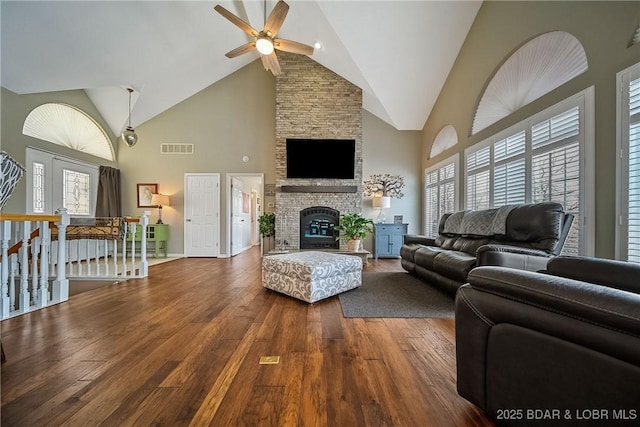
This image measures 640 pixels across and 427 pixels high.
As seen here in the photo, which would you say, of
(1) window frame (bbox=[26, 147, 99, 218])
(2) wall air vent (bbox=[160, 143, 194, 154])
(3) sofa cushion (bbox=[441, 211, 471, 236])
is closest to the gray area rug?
(3) sofa cushion (bbox=[441, 211, 471, 236])

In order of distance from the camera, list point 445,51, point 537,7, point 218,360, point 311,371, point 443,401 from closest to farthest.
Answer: point 443,401 → point 311,371 → point 218,360 → point 537,7 → point 445,51

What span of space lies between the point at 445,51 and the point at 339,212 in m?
3.44

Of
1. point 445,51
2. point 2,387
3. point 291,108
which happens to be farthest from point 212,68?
point 2,387

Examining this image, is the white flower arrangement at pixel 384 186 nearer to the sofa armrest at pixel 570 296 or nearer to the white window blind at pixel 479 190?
the white window blind at pixel 479 190

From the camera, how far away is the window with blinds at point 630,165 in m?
1.84

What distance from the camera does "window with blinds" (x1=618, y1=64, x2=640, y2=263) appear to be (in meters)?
1.84

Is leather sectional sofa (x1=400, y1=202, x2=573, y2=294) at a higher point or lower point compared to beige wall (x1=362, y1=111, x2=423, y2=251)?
lower

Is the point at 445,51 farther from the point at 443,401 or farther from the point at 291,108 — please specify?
the point at 443,401

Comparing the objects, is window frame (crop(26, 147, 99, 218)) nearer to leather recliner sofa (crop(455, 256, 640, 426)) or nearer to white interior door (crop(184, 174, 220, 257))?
white interior door (crop(184, 174, 220, 257))

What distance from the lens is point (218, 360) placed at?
61.4 inches

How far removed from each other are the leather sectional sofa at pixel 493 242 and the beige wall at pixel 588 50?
0.30 m

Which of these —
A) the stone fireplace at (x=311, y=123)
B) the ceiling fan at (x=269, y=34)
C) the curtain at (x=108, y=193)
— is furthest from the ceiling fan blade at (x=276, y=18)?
the curtain at (x=108, y=193)

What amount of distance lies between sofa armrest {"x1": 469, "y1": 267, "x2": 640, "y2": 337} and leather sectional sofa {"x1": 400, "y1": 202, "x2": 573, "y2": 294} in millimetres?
1248

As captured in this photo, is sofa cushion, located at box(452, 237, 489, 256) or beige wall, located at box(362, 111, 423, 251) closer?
sofa cushion, located at box(452, 237, 489, 256)
